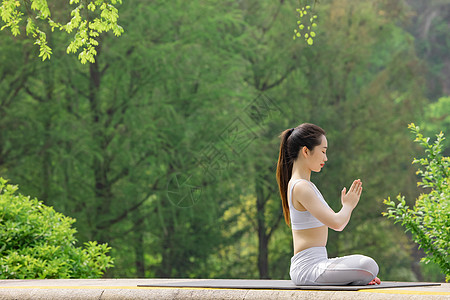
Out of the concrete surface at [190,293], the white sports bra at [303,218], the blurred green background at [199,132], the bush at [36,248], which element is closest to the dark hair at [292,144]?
the white sports bra at [303,218]

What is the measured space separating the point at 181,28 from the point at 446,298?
1430 cm

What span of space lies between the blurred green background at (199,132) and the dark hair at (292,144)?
37.8ft

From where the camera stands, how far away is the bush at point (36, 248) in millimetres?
6906

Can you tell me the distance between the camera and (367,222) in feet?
65.3

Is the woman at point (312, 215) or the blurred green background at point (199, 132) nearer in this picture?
the woman at point (312, 215)

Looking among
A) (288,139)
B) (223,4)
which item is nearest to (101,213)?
(223,4)

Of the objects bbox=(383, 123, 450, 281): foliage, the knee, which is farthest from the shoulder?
bbox=(383, 123, 450, 281): foliage

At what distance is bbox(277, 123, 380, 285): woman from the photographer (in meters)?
4.57

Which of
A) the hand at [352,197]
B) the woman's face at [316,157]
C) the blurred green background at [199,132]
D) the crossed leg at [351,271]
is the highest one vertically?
the blurred green background at [199,132]

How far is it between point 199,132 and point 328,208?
40.3ft

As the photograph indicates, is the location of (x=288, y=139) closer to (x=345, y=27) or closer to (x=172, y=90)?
(x=172, y=90)

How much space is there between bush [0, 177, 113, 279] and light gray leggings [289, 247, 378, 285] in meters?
3.11

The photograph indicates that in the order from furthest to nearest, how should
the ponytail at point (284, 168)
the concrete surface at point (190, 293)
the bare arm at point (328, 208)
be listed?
the ponytail at point (284, 168) → the bare arm at point (328, 208) → the concrete surface at point (190, 293)

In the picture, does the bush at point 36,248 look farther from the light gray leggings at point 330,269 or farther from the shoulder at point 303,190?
the shoulder at point 303,190
